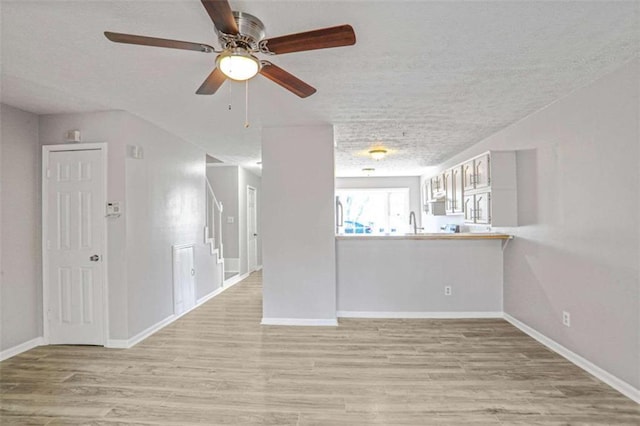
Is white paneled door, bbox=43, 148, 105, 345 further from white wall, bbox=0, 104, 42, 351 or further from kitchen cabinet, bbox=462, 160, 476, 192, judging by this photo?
kitchen cabinet, bbox=462, 160, 476, 192

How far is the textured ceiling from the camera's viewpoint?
68.7 inches

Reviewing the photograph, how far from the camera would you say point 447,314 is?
4.07m

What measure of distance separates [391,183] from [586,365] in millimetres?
6117

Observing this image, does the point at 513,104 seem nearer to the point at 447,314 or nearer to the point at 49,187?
the point at 447,314

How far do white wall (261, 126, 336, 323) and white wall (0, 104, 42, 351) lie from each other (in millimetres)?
2403

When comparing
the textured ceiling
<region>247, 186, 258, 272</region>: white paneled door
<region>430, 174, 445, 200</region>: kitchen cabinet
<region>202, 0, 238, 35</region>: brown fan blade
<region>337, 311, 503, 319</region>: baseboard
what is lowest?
<region>337, 311, 503, 319</region>: baseboard

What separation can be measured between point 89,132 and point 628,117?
193 inches

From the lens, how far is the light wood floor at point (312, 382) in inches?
83.4

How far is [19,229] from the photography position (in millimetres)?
3135

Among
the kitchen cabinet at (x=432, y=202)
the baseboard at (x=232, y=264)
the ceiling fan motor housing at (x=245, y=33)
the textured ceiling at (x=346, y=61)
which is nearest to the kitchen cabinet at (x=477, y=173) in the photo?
the textured ceiling at (x=346, y=61)

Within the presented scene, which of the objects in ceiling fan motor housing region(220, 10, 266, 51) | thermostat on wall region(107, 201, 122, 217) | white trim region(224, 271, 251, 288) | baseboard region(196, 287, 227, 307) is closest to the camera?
ceiling fan motor housing region(220, 10, 266, 51)

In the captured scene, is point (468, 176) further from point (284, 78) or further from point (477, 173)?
point (284, 78)

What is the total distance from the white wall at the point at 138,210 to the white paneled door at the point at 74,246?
0.15 meters

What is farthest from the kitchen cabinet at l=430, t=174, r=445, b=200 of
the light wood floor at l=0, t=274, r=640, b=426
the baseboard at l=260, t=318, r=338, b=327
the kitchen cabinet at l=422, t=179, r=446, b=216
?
the baseboard at l=260, t=318, r=338, b=327
